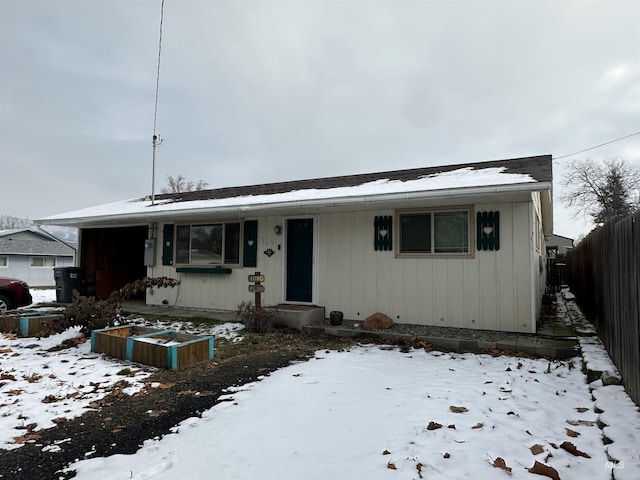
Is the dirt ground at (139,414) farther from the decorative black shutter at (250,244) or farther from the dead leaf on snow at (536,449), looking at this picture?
the decorative black shutter at (250,244)

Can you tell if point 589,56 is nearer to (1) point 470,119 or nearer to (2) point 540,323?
(1) point 470,119

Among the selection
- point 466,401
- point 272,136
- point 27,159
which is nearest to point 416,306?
point 466,401

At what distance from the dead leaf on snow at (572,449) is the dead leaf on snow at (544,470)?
1.03 ft

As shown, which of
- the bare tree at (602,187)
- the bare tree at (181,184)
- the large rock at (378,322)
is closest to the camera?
the large rock at (378,322)

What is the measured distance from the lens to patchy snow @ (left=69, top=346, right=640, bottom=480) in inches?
82.0

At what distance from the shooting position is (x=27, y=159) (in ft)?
54.6

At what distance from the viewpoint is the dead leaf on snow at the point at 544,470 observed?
196 cm

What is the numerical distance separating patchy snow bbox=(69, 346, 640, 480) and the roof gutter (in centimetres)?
253

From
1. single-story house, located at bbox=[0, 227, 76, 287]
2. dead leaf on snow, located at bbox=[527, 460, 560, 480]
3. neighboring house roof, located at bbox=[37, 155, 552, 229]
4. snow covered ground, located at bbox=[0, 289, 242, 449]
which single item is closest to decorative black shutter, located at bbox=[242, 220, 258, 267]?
neighboring house roof, located at bbox=[37, 155, 552, 229]

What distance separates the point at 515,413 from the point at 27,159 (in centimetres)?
2117

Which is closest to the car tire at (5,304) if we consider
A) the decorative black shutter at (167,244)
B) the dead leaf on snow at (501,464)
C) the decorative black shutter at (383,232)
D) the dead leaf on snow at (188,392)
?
the decorative black shutter at (167,244)

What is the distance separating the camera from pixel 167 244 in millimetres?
9352

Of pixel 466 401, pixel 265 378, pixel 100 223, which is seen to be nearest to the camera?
pixel 466 401

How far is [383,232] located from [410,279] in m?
1.02
